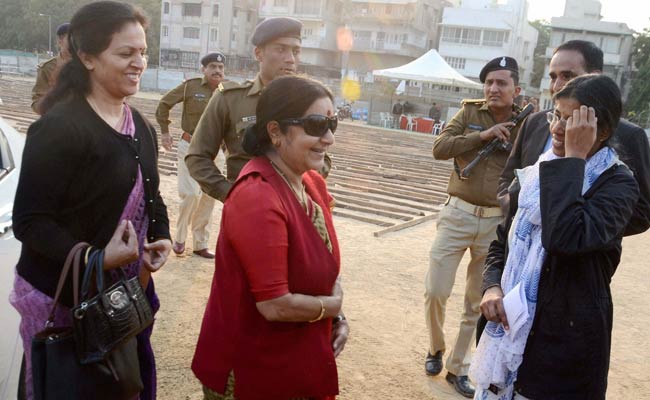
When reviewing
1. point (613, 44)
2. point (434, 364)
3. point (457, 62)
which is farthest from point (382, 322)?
point (457, 62)

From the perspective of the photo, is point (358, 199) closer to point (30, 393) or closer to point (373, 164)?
point (373, 164)

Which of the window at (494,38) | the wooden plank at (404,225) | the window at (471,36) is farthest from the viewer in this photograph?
the window at (471,36)

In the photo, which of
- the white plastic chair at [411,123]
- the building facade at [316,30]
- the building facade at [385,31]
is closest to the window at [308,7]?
the building facade at [316,30]

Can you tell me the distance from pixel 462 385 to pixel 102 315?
256 centimetres

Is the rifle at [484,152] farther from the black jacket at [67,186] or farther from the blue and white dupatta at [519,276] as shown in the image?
the black jacket at [67,186]

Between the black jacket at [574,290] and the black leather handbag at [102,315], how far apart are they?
4.84ft

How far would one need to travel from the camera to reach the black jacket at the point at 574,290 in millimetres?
2012

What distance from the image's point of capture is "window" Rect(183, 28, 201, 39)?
171ft

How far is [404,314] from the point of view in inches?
194

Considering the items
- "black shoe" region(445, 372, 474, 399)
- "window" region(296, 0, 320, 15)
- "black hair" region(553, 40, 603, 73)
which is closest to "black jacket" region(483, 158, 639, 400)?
"black hair" region(553, 40, 603, 73)

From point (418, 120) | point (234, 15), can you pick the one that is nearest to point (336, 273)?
point (418, 120)

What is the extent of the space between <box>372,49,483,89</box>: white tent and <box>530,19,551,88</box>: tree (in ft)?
87.1

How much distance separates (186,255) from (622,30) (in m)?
45.1

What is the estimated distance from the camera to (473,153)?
12.9 ft
